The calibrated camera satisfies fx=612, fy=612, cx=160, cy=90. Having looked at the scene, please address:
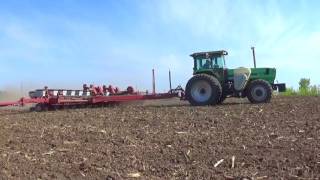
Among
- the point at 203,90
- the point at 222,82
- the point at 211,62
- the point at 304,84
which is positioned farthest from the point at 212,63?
the point at 304,84

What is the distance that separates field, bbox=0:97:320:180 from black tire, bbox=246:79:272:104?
22.1 feet

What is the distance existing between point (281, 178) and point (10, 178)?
3632 mm

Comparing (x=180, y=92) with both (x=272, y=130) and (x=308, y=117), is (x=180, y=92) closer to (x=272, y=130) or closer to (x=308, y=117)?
(x=308, y=117)

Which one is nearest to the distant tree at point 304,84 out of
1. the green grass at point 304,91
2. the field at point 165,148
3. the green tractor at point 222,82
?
the green grass at point 304,91

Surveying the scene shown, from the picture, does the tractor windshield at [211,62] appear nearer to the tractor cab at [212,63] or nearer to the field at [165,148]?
the tractor cab at [212,63]

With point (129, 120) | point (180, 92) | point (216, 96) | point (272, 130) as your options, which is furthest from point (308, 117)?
point (180, 92)

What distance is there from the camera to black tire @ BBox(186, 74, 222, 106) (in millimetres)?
21344

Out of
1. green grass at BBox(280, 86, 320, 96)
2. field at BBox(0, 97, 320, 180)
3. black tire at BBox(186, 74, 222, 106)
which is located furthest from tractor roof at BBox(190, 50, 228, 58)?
green grass at BBox(280, 86, 320, 96)

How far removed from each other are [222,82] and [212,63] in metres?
0.80

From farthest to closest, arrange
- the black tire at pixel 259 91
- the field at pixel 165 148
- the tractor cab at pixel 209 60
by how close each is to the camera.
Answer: the tractor cab at pixel 209 60, the black tire at pixel 259 91, the field at pixel 165 148

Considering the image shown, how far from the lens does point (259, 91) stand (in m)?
21.2

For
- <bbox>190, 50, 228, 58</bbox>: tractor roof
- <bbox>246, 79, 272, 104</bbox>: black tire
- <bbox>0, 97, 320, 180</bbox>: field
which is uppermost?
<bbox>190, 50, 228, 58</bbox>: tractor roof

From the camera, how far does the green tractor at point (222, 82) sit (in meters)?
21.2

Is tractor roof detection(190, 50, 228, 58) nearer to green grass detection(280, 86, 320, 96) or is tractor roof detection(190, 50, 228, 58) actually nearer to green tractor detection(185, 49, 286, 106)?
green tractor detection(185, 49, 286, 106)
